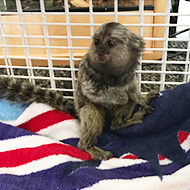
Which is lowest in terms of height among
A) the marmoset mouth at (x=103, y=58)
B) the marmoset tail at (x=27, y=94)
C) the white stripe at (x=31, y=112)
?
A: the white stripe at (x=31, y=112)

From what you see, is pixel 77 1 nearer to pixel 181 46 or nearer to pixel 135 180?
pixel 181 46

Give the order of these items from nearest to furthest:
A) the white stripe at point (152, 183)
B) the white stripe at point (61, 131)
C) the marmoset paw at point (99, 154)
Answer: the white stripe at point (152, 183)
the marmoset paw at point (99, 154)
the white stripe at point (61, 131)

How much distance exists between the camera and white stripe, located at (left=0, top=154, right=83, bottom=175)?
1081mm

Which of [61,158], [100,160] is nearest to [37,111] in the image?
[61,158]

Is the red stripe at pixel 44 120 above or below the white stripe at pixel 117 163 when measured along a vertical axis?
above

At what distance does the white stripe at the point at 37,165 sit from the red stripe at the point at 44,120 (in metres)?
0.29

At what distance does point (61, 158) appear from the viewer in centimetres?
111

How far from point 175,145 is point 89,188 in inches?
21.1

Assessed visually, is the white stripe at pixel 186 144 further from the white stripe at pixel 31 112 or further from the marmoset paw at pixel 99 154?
the white stripe at pixel 31 112

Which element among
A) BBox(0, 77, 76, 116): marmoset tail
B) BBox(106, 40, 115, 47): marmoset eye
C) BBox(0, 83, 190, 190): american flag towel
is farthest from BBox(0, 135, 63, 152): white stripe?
BBox(106, 40, 115, 47): marmoset eye

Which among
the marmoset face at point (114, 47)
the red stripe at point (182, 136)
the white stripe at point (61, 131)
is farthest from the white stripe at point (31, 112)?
the red stripe at point (182, 136)

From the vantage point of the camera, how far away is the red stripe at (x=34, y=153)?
1.13 metres

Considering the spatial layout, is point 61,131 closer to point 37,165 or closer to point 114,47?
point 37,165

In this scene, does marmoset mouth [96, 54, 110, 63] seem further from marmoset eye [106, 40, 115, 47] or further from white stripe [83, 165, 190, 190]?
white stripe [83, 165, 190, 190]
